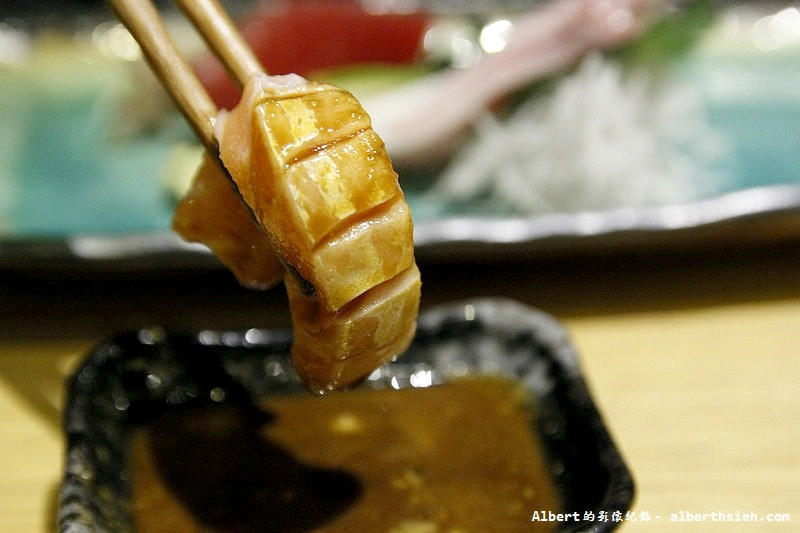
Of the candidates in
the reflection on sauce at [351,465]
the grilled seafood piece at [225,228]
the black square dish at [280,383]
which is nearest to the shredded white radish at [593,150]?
the black square dish at [280,383]

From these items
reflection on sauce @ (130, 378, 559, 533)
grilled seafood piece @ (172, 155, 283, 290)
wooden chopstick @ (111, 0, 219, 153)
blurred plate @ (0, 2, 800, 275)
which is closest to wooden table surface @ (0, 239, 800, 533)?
blurred plate @ (0, 2, 800, 275)

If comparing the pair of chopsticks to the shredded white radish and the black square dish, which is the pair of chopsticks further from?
the shredded white radish

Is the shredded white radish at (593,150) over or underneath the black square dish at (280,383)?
underneath

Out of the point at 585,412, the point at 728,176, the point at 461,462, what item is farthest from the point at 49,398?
the point at 728,176

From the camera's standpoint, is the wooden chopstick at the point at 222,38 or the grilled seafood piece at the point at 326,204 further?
the wooden chopstick at the point at 222,38

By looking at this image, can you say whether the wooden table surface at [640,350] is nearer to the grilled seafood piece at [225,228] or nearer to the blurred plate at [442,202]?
the blurred plate at [442,202]

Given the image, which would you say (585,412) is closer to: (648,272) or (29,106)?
(648,272)

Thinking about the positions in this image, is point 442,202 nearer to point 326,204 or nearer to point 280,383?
point 280,383
